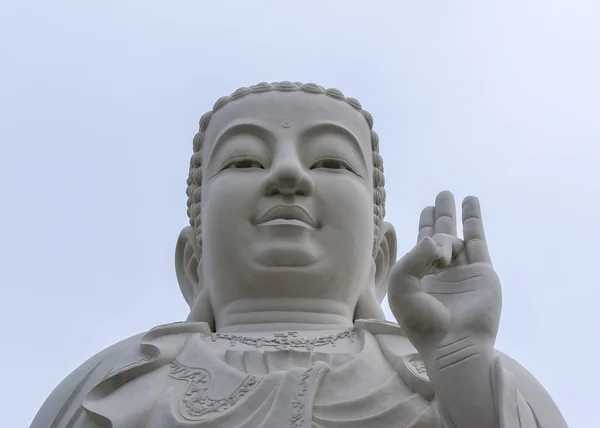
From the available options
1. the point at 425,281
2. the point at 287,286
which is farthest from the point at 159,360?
the point at 425,281

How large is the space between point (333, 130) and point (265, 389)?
2113 millimetres

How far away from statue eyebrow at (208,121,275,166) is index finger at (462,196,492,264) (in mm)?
1658

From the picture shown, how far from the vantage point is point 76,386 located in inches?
284

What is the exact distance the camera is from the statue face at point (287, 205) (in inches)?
300

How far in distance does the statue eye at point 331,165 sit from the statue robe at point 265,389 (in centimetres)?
111

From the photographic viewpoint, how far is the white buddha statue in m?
6.18

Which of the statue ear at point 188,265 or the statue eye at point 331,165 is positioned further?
the statue ear at point 188,265

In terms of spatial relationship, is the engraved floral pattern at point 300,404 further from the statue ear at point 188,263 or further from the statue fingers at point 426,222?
the statue ear at point 188,263

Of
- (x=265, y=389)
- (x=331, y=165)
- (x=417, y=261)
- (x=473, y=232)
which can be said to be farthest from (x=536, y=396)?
(x=331, y=165)

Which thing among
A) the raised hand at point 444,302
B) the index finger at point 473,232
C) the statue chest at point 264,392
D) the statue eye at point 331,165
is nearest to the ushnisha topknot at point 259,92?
the statue eye at point 331,165

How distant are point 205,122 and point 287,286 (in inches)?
61.5

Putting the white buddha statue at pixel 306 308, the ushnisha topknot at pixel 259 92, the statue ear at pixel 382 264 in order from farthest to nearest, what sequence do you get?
the ushnisha topknot at pixel 259 92 → the statue ear at pixel 382 264 → the white buddha statue at pixel 306 308

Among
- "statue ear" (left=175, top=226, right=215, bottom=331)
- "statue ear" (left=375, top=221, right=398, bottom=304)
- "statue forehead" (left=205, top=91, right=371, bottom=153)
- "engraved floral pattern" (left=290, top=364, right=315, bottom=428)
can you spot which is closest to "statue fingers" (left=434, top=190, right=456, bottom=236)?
"engraved floral pattern" (left=290, top=364, right=315, bottom=428)

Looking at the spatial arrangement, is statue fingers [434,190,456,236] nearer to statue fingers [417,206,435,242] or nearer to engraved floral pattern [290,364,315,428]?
statue fingers [417,206,435,242]
